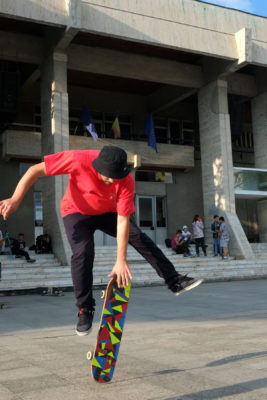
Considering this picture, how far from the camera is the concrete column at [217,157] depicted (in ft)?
70.1

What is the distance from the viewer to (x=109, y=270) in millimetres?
16359

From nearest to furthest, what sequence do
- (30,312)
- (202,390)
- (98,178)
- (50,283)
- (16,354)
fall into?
(202,390) < (98,178) < (16,354) < (30,312) < (50,283)

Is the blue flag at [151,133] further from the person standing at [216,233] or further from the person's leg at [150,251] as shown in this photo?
the person's leg at [150,251]

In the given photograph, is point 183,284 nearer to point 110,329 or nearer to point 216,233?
point 110,329

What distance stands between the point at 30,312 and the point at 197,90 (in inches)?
687

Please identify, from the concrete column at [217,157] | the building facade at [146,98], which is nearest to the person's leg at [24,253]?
the building facade at [146,98]

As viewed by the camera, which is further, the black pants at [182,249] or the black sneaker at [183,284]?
the black pants at [182,249]

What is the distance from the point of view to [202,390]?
3.14 metres

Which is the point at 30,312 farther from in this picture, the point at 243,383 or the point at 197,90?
the point at 197,90

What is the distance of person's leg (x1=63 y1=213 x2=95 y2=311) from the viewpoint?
387cm

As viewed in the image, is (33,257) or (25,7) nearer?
(25,7)

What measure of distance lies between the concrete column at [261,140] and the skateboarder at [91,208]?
20987 mm

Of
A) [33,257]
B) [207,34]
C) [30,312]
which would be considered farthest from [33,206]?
[30,312]

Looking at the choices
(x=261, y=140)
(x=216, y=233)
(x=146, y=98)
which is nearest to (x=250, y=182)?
(x=261, y=140)
